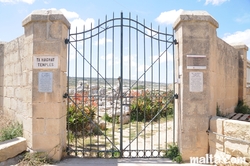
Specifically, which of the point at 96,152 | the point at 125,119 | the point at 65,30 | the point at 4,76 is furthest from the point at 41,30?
the point at 125,119

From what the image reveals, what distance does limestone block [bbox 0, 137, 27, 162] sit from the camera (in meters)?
3.93

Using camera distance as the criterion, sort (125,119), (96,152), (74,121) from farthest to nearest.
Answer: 1. (125,119)
2. (74,121)
3. (96,152)

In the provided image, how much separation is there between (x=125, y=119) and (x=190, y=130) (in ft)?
14.9

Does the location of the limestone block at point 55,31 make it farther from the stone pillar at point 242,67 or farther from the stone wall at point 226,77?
the stone pillar at point 242,67

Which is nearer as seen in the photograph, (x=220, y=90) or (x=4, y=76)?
(x=220, y=90)

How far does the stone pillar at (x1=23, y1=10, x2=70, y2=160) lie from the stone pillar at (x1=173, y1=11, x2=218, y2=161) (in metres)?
2.42

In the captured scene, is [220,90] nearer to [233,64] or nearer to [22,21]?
[233,64]

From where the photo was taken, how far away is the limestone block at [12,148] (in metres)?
3.93

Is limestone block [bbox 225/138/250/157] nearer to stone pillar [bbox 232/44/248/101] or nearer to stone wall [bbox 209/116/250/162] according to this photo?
stone wall [bbox 209/116/250/162]

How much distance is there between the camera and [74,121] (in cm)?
624

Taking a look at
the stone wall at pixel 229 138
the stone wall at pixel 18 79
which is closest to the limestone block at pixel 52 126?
the stone wall at pixel 18 79

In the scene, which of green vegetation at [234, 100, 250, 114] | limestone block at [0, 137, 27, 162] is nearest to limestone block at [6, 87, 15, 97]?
limestone block at [0, 137, 27, 162]

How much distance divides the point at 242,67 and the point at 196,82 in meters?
4.18

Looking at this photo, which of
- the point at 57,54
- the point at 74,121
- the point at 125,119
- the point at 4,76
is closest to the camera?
the point at 57,54
